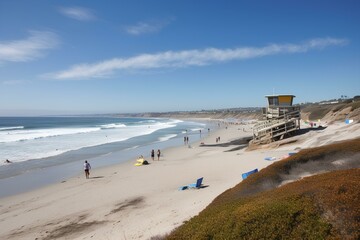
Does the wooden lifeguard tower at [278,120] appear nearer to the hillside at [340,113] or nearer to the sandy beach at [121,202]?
the sandy beach at [121,202]

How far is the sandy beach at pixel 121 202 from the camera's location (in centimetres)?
1073

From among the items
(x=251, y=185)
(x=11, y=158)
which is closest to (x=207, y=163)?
(x=251, y=185)

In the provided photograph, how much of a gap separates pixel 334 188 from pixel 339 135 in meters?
16.8

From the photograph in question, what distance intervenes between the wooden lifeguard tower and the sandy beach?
4.36m

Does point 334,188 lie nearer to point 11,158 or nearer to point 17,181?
point 17,181

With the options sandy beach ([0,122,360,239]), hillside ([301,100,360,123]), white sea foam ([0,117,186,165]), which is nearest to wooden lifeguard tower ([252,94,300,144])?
sandy beach ([0,122,360,239])

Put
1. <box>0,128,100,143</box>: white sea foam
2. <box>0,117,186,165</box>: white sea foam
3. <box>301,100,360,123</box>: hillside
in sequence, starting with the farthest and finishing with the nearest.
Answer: <box>0,128,100,143</box>: white sea foam, <box>301,100,360,123</box>: hillside, <box>0,117,186,165</box>: white sea foam

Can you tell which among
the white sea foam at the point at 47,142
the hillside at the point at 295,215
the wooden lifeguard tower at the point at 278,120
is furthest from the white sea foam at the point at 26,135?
the hillside at the point at 295,215

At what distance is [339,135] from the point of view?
2131 cm

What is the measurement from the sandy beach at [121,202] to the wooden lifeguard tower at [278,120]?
436cm

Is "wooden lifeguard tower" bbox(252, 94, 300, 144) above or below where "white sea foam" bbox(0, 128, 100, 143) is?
above

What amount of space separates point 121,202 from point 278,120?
19.4m

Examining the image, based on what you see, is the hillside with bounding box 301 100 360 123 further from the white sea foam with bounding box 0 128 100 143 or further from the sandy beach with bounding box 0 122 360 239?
the white sea foam with bounding box 0 128 100 143

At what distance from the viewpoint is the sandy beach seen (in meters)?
10.7
